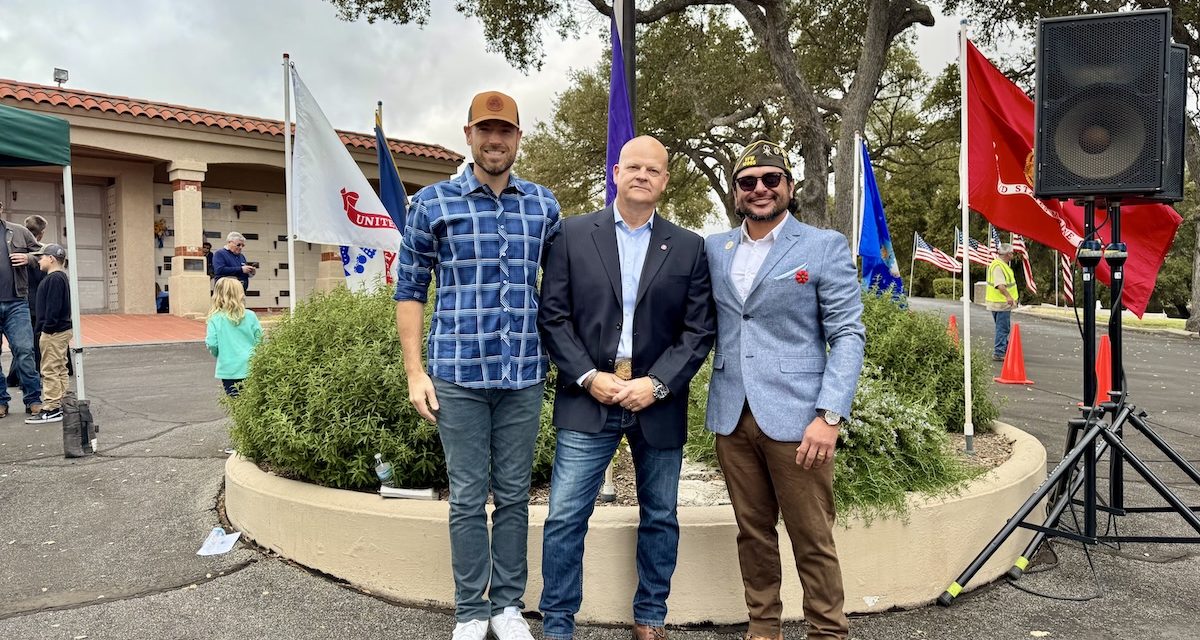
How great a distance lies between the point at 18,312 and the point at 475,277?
7443mm

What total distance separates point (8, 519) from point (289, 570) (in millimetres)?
2230

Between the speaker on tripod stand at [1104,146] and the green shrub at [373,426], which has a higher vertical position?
the speaker on tripod stand at [1104,146]

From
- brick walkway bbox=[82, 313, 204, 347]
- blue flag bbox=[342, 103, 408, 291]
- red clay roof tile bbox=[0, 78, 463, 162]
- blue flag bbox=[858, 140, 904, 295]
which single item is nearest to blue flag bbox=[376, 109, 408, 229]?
blue flag bbox=[342, 103, 408, 291]

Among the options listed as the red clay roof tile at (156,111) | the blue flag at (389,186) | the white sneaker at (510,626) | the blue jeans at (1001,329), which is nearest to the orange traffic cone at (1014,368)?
the blue jeans at (1001,329)

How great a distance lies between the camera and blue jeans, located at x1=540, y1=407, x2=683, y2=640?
3035mm

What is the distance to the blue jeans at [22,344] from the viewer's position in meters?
7.97

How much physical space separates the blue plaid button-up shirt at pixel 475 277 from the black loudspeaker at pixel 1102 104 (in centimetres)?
273

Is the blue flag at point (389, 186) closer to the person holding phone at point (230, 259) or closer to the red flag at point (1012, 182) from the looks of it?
the person holding phone at point (230, 259)

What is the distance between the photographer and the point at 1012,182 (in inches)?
207

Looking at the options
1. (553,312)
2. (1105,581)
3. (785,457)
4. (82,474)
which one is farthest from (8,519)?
(1105,581)

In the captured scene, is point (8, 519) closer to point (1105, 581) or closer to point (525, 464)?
point (525, 464)

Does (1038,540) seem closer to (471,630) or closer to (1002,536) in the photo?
(1002,536)

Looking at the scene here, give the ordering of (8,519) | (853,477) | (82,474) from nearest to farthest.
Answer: (853,477) < (8,519) < (82,474)

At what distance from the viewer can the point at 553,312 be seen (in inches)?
120
